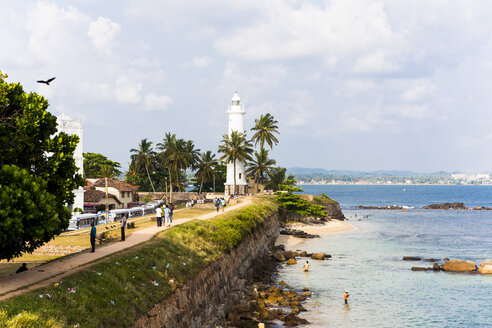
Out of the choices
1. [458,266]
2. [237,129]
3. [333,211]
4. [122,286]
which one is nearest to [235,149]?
[237,129]

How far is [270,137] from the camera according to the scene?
305ft

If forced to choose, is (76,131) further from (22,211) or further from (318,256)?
(22,211)

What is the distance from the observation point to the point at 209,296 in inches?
1107

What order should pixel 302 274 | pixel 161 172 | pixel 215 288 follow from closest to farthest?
pixel 215 288 → pixel 302 274 → pixel 161 172

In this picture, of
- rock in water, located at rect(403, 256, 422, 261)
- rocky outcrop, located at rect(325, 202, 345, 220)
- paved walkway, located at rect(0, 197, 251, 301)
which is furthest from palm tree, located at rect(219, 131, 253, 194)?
paved walkway, located at rect(0, 197, 251, 301)

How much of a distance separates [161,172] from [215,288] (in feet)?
254

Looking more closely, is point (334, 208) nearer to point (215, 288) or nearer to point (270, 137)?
point (270, 137)

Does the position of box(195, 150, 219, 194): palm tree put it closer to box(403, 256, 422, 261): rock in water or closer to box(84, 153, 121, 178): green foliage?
box(84, 153, 121, 178): green foliage

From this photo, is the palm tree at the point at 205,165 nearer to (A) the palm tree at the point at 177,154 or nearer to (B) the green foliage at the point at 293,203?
(A) the palm tree at the point at 177,154

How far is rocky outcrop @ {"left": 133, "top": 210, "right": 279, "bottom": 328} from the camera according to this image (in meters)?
21.7

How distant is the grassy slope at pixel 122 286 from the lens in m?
15.9

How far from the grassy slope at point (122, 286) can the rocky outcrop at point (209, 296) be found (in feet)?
1.55

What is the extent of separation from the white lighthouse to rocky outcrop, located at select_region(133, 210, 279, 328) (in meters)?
43.5

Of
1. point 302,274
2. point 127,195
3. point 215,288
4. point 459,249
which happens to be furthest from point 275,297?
point 127,195
